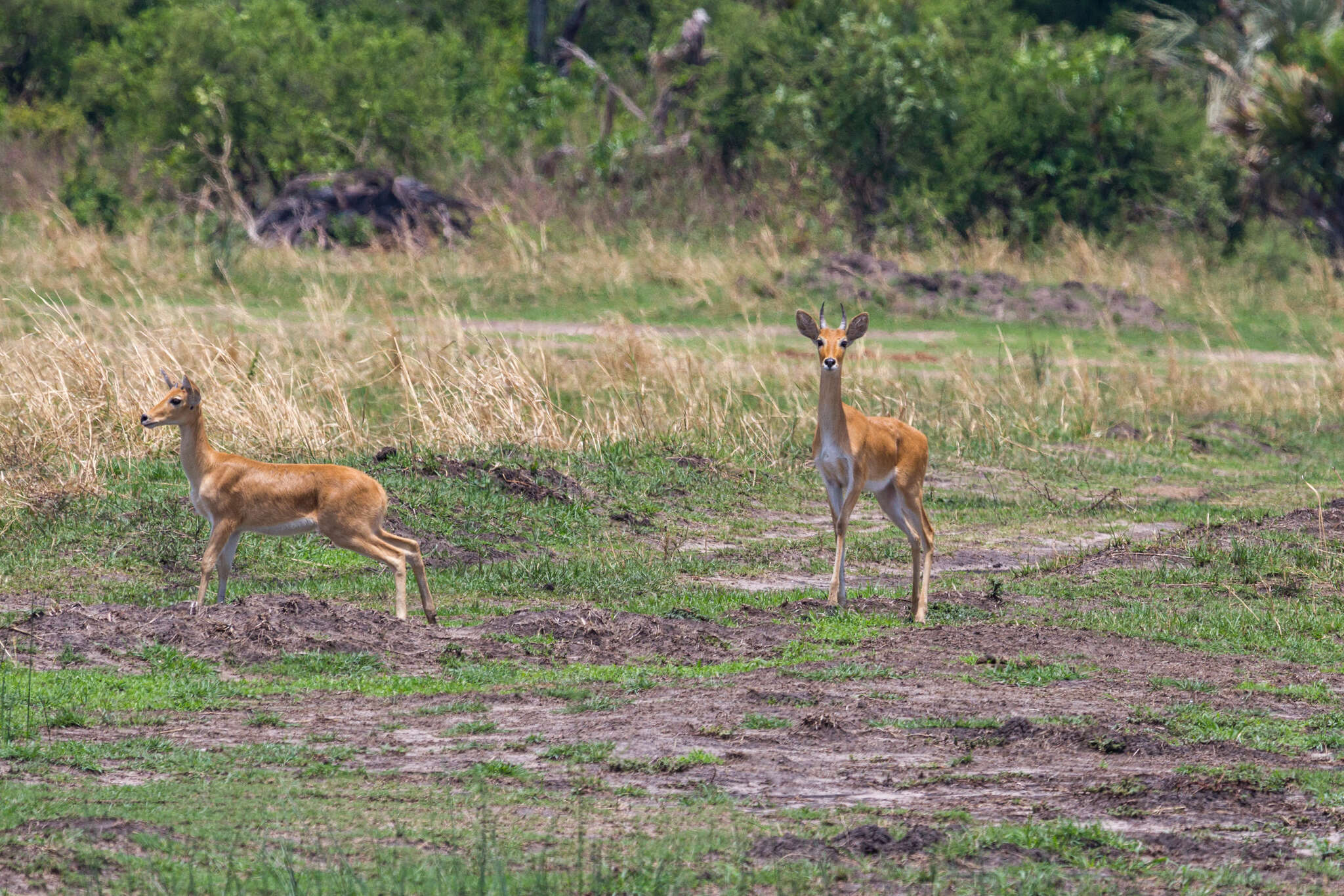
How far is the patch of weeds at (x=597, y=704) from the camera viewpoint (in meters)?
7.20

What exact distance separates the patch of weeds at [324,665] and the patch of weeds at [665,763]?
1938 mm

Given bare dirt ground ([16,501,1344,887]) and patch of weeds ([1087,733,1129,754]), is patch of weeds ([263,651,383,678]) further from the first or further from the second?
patch of weeds ([1087,733,1129,754])

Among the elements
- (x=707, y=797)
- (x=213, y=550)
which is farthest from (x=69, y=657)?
(x=707, y=797)

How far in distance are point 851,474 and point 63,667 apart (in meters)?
4.28

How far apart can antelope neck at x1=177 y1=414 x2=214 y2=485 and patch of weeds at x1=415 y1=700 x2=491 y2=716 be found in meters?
2.43

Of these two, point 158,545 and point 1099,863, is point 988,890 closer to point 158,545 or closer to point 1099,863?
point 1099,863

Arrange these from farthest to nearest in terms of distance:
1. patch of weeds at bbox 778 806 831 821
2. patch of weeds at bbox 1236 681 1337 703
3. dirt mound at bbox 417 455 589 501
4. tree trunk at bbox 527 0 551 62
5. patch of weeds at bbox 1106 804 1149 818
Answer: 1. tree trunk at bbox 527 0 551 62
2. dirt mound at bbox 417 455 589 501
3. patch of weeds at bbox 1236 681 1337 703
4. patch of weeds at bbox 1106 804 1149 818
5. patch of weeds at bbox 778 806 831 821

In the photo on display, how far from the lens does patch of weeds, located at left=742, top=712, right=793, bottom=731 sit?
22.7 feet

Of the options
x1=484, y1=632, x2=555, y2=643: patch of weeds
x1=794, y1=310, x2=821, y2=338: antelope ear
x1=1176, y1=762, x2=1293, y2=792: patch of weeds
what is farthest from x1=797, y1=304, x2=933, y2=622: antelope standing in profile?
x1=1176, y1=762, x2=1293, y2=792: patch of weeds

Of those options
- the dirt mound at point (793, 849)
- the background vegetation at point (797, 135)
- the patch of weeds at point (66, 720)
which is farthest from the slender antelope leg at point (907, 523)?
Result: the background vegetation at point (797, 135)

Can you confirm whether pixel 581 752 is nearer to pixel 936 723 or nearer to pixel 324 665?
pixel 936 723

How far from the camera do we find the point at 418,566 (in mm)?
8938

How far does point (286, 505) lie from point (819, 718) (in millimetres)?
3262

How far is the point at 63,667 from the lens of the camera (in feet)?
25.6
